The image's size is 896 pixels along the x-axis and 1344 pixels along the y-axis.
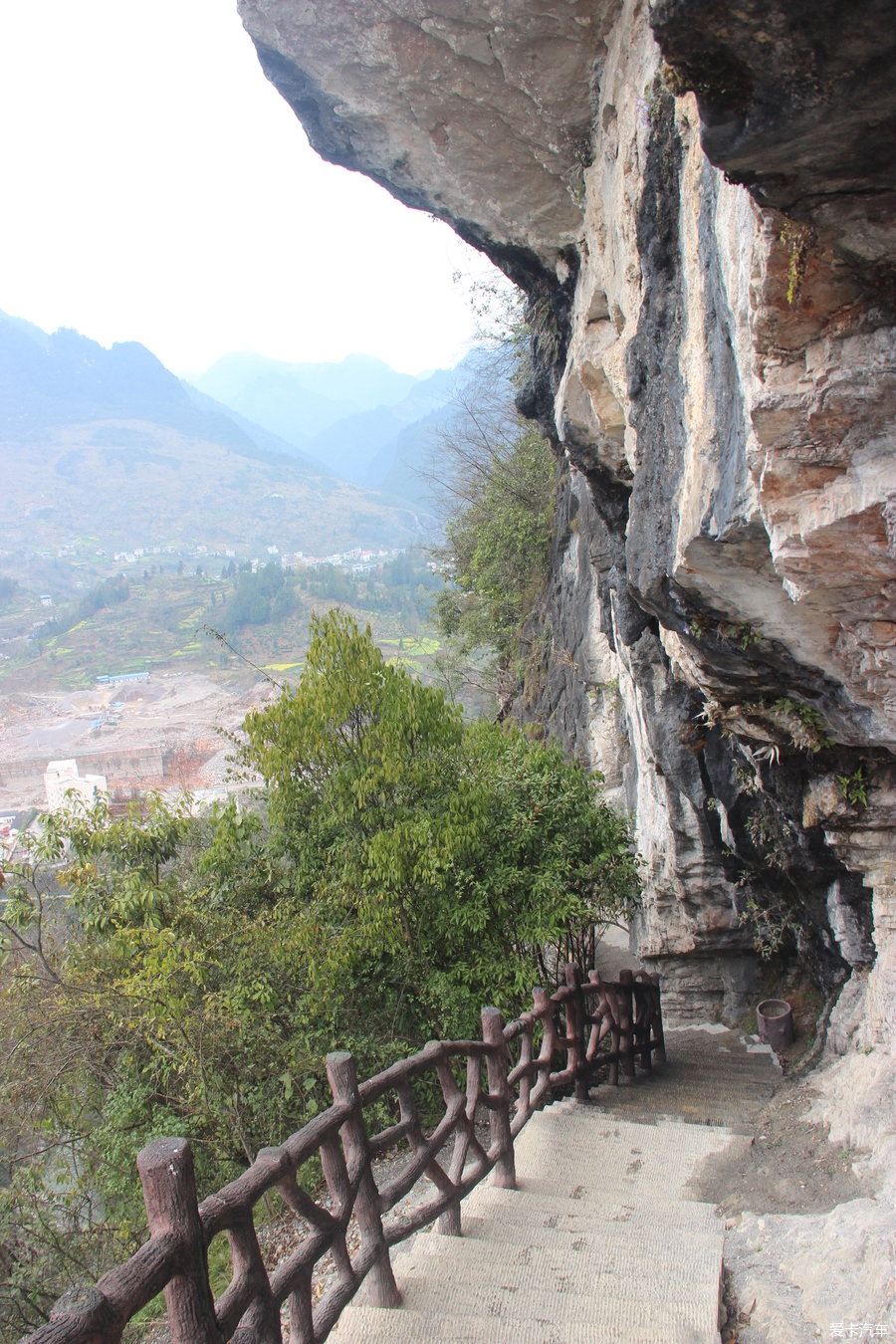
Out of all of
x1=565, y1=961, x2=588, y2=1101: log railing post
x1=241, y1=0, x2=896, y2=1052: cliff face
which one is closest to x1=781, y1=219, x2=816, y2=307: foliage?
x1=241, y1=0, x2=896, y2=1052: cliff face

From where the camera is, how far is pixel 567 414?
638 cm

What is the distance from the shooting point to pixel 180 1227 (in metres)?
1.97

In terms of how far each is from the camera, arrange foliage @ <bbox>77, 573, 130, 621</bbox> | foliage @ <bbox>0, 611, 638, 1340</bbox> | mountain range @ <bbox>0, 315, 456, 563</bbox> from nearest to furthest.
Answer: foliage @ <bbox>0, 611, 638, 1340</bbox>
foliage @ <bbox>77, 573, 130, 621</bbox>
mountain range @ <bbox>0, 315, 456, 563</bbox>

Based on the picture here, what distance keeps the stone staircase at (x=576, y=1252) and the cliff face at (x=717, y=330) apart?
1.72 metres

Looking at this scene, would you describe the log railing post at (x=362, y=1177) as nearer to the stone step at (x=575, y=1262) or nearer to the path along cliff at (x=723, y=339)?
the stone step at (x=575, y=1262)

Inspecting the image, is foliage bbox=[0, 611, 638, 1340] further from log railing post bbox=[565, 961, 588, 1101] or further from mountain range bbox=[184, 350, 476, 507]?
mountain range bbox=[184, 350, 476, 507]

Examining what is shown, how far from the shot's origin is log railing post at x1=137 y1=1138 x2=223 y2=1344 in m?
1.96

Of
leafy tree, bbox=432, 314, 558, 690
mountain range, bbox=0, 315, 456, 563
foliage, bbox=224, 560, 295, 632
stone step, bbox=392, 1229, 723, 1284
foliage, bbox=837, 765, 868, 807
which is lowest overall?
stone step, bbox=392, 1229, 723, 1284

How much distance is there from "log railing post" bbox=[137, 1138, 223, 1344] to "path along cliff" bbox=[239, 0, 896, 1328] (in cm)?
286

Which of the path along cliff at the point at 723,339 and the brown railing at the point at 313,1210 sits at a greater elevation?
the path along cliff at the point at 723,339

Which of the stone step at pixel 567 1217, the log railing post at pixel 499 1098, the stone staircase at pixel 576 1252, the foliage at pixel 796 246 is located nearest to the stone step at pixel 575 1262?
the stone staircase at pixel 576 1252

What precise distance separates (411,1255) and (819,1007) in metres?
6.41

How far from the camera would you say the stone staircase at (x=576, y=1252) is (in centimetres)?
270

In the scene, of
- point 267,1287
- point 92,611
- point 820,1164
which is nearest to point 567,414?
point 820,1164
